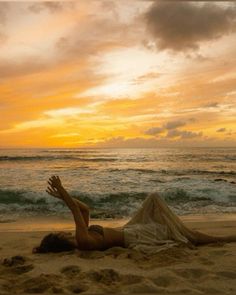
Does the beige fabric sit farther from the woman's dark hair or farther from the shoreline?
the shoreline

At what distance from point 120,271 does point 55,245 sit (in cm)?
146

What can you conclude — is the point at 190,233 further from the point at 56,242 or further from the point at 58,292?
the point at 58,292

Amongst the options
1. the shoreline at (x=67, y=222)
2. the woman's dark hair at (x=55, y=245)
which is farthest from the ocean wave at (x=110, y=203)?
the woman's dark hair at (x=55, y=245)

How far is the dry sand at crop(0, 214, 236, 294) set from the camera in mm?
3906

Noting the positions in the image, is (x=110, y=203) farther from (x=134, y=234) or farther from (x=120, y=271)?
(x=120, y=271)

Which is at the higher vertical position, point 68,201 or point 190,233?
point 68,201

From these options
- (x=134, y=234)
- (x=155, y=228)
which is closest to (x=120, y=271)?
(x=134, y=234)

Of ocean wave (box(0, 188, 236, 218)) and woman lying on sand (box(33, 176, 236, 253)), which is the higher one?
woman lying on sand (box(33, 176, 236, 253))

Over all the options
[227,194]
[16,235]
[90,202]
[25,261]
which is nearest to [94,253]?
[25,261]

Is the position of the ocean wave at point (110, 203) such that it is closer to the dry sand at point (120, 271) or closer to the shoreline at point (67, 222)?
the shoreline at point (67, 222)

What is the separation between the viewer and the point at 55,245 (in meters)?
5.61

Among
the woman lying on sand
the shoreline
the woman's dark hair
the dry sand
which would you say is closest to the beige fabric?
the woman lying on sand

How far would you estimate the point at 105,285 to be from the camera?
A: 4.02 m

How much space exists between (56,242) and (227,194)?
32.9 feet
